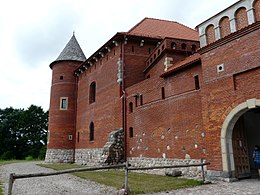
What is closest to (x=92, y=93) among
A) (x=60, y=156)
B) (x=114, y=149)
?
(x=60, y=156)

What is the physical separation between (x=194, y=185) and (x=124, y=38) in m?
12.3

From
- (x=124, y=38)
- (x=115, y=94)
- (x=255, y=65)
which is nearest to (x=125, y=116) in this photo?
(x=115, y=94)

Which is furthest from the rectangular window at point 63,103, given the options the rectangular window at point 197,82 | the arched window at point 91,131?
the rectangular window at point 197,82

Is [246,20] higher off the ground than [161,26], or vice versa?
[161,26]

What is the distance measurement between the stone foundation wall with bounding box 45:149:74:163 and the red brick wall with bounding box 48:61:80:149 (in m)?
0.39

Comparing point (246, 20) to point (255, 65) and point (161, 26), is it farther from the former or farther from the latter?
point (161, 26)

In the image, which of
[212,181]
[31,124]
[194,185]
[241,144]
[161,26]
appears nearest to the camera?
[194,185]

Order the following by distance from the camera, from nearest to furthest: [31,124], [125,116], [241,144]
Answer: [241,144] < [125,116] < [31,124]

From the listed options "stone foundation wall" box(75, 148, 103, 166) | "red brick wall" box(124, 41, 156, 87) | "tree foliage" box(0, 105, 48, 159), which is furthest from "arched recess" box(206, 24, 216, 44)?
"tree foliage" box(0, 105, 48, 159)

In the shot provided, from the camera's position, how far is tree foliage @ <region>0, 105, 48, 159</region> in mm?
43759

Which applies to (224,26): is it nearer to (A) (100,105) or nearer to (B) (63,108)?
(A) (100,105)

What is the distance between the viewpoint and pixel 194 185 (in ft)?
28.1

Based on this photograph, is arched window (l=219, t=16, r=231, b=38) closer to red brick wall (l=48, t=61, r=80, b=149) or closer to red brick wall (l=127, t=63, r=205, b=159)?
red brick wall (l=127, t=63, r=205, b=159)

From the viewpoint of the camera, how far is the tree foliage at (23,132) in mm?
43759
